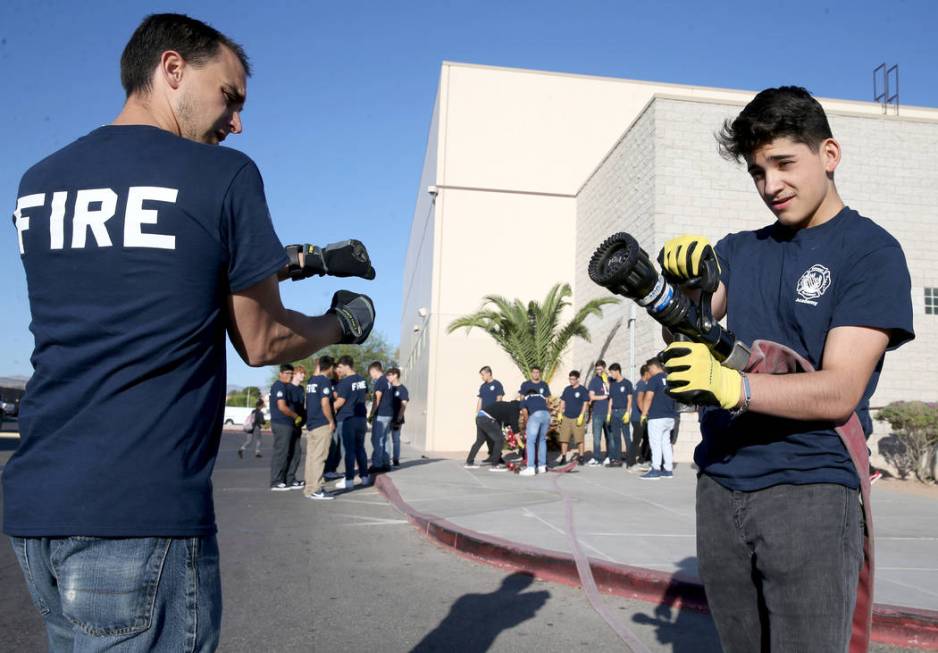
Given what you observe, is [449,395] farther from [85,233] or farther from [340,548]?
[85,233]

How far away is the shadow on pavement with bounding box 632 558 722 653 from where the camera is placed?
3932 millimetres

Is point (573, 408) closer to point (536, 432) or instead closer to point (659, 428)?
point (536, 432)

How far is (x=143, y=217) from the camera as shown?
1.57 metres

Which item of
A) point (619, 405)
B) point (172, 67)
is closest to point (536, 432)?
point (619, 405)

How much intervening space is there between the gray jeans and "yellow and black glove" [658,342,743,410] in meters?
0.35

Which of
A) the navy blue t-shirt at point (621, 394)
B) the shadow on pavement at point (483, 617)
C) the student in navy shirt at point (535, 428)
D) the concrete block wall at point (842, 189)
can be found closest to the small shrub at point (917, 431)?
the concrete block wall at point (842, 189)

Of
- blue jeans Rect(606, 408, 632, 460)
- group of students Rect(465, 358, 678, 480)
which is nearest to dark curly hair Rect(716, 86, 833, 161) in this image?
group of students Rect(465, 358, 678, 480)

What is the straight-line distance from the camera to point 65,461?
4.99ft

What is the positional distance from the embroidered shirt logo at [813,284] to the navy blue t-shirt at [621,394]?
42.5ft

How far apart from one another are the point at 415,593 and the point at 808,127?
3960mm

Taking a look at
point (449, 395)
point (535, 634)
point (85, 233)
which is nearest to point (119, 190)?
point (85, 233)

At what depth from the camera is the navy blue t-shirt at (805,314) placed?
6.19 feet

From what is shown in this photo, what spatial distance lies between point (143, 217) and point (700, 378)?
1.24 meters

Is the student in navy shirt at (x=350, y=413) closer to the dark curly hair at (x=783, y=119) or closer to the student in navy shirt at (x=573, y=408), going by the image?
the student in navy shirt at (x=573, y=408)
